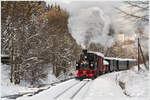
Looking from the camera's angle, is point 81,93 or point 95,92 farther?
point 81,93

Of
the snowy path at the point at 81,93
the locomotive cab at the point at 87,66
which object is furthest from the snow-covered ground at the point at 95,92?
the locomotive cab at the point at 87,66

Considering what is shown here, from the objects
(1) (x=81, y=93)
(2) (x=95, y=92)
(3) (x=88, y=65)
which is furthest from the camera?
(3) (x=88, y=65)

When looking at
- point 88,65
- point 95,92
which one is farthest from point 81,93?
point 88,65

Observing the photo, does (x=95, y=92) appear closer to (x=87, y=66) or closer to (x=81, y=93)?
(x=81, y=93)

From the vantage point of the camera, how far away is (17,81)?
2792 centimetres

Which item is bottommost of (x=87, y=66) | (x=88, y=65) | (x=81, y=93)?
(x=81, y=93)

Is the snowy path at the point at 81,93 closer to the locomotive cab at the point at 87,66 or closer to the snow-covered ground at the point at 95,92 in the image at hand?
the snow-covered ground at the point at 95,92

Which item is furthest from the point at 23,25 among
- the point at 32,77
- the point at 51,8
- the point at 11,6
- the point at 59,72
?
the point at 51,8

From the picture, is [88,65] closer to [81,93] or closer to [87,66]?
[87,66]

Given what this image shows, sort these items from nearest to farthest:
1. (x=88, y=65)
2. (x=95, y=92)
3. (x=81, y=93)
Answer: (x=95, y=92) → (x=81, y=93) → (x=88, y=65)

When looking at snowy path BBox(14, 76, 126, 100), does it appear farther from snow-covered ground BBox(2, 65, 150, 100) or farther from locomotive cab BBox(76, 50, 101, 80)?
locomotive cab BBox(76, 50, 101, 80)

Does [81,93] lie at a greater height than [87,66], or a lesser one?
lesser

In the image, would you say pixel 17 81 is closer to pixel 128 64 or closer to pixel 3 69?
pixel 3 69

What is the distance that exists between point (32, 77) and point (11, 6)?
16.5 meters
